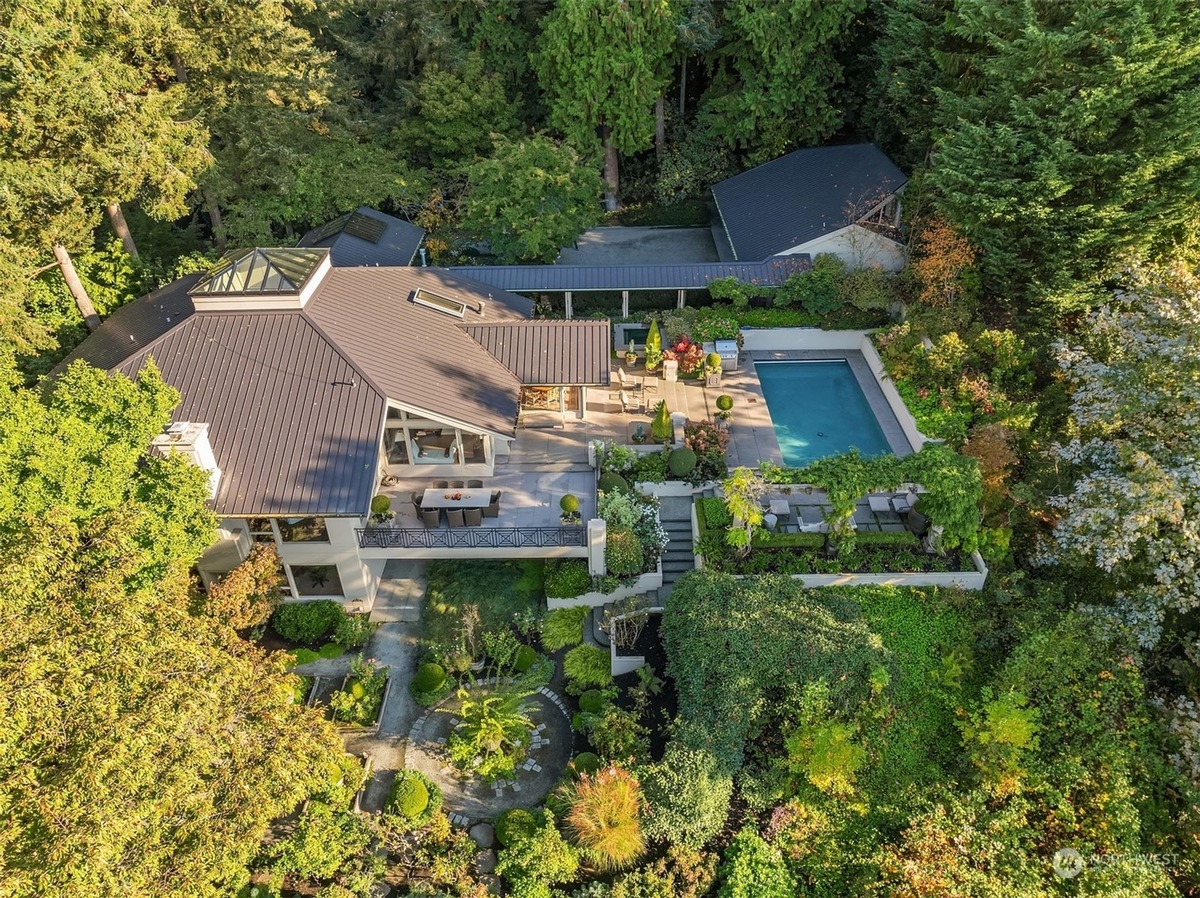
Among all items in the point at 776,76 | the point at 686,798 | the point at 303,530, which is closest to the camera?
the point at 686,798

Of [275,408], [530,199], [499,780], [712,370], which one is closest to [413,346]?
[275,408]

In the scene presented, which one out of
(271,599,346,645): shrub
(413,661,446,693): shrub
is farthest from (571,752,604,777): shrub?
(271,599,346,645): shrub

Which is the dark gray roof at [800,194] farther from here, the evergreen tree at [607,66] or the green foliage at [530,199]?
the green foliage at [530,199]

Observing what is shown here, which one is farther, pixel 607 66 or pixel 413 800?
pixel 607 66

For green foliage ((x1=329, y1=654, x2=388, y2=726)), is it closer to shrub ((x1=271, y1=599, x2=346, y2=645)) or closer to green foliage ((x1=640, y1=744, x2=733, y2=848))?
shrub ((x1=271, y1=599, x2=346, y2=645))

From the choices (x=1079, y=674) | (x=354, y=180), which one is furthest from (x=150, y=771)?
(x=354, y=180)

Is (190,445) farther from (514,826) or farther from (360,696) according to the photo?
(514,826)

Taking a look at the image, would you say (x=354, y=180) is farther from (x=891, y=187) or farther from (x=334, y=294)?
(x=891, y=187)
